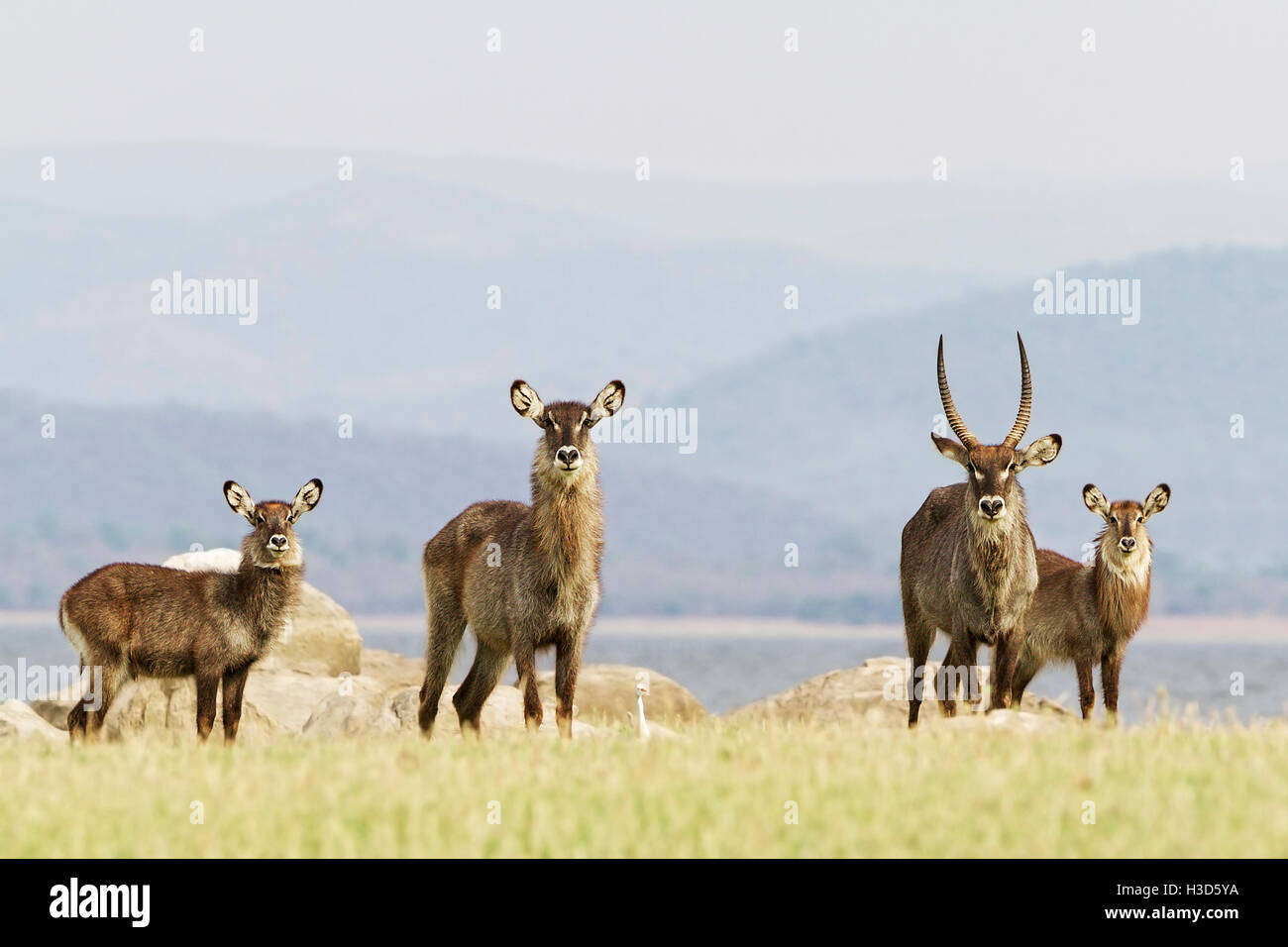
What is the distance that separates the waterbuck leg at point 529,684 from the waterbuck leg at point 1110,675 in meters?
5.53

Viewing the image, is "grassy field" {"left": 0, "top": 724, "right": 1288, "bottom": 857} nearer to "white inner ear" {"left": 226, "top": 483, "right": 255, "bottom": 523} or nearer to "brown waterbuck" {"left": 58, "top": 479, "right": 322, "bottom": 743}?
"brown waterbuck" {"left": 58, "top": 479, "right": 322, "bottom": 743}

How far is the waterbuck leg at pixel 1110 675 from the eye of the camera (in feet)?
53.6

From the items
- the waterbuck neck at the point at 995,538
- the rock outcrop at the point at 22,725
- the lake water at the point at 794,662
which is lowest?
the lake water at the point at 794,662

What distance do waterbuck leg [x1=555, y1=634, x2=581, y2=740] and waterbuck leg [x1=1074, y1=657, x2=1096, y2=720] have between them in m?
5.04

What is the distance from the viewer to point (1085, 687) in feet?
54.5

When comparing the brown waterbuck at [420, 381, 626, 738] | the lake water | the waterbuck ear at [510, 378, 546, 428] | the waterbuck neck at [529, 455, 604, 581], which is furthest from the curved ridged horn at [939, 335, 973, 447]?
the lake water

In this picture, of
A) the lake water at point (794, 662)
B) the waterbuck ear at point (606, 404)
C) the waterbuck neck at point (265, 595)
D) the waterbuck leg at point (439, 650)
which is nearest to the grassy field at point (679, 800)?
the waterbuck neck at point (265, 595)

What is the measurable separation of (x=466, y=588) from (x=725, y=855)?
6827 mm

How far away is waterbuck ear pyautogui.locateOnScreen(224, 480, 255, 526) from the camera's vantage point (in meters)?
15.0

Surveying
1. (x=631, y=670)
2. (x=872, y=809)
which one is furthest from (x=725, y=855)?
(x=631, y=670)

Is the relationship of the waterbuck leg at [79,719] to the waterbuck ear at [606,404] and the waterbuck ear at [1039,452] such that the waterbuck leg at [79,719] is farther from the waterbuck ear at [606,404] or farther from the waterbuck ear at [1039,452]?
the waterbuck ear at [1039,452]

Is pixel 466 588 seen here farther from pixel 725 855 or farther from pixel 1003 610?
pixel 725 855

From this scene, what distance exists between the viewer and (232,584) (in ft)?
49.2

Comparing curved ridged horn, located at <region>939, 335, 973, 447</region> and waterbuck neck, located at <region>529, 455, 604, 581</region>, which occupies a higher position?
curved ridged horn, located at <region>939, 335, 973, 447</region>
